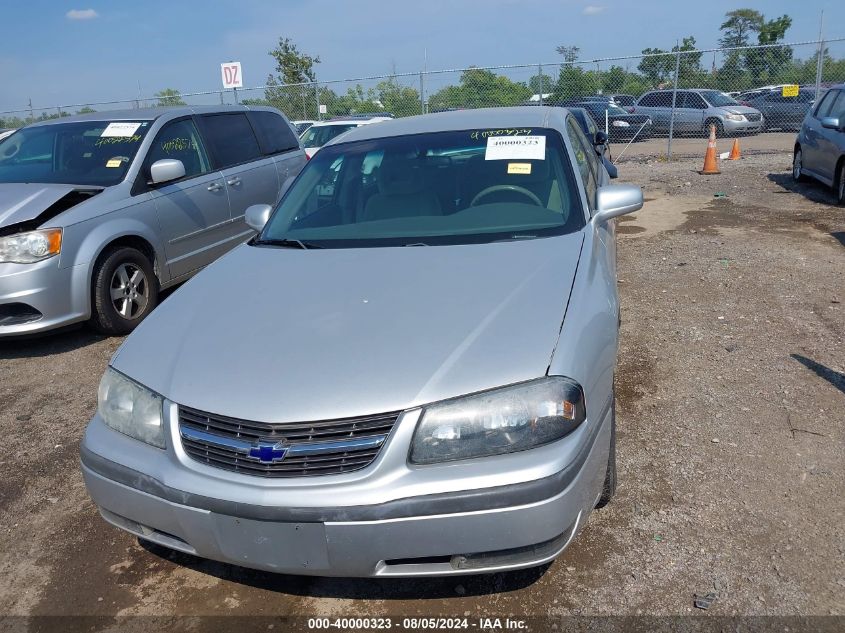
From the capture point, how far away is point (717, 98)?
20359mm

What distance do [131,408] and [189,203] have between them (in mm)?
4187

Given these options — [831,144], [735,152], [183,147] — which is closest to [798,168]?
[831,144]

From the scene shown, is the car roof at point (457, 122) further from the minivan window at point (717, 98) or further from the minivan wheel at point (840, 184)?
the minivan window at point (717, 98)

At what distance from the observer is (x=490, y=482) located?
208 cm

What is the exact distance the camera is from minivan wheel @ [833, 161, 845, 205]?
9367 millimetres

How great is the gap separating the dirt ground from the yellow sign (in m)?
1.43

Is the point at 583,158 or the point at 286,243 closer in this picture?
the point at 286,243

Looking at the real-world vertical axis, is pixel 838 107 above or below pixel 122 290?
above

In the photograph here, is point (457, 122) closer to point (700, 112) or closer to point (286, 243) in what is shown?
point (286, 243)

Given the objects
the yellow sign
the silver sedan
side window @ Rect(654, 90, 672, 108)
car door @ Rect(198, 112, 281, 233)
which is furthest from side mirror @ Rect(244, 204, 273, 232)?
side window @ Rect(654, 90, 672, 108)

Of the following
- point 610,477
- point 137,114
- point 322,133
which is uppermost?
point 137,114

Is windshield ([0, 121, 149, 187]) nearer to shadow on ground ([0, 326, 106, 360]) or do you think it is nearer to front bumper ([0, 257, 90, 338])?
front bumper ([0, 257, 90, 338])

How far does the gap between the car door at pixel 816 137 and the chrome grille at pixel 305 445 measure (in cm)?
1018

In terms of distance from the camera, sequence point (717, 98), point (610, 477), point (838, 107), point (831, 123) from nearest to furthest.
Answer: point (610, 477), point (831, 123), point (838, 107), point (717, 98)
